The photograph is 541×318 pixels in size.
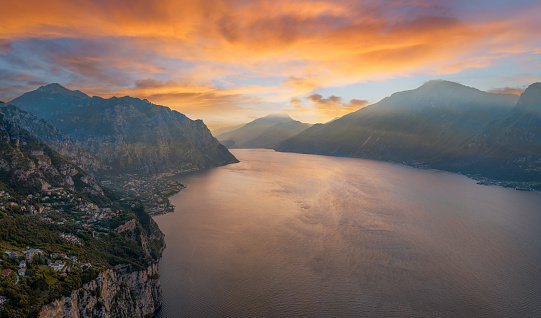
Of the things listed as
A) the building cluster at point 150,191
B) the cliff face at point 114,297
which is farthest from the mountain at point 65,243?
the building cluster at point 150,191

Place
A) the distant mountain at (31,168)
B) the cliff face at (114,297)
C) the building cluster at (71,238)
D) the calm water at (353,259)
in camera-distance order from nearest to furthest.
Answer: the cliff face at (114,297) → the building cluster at (71,238) → the calm water at (353,259) → the distant mountain at (31,168)

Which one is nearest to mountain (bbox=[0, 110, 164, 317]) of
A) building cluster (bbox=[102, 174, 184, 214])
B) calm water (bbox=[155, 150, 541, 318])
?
calm water (bbox=[155, 150, 541, 318])

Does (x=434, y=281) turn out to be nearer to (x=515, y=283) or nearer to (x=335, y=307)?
(x=515, y=283)

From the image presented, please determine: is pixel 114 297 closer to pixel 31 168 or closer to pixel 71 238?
pixel 71 238

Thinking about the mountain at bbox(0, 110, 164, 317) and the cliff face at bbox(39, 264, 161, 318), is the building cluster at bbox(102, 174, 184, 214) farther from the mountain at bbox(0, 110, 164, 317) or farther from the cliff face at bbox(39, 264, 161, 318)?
the cliff face at bbox(39, 264, 161, 318)

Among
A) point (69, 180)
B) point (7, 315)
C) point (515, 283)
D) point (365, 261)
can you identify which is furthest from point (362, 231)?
point (69, 180)

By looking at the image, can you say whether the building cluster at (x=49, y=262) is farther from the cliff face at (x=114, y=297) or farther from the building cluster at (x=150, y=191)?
the building cluster at (x=150, y=191)
